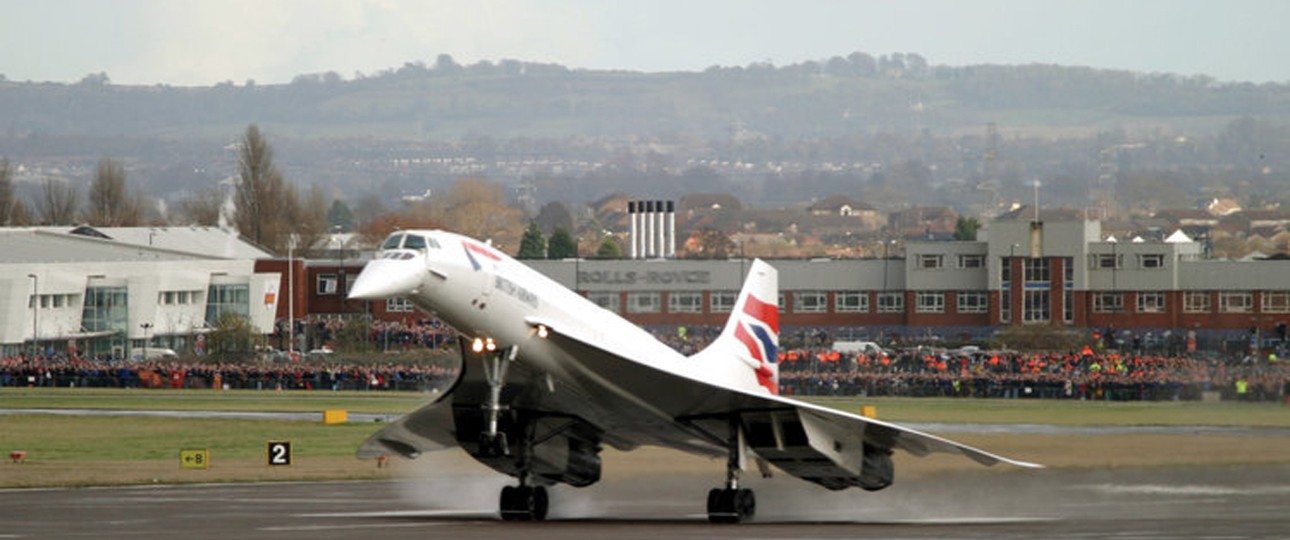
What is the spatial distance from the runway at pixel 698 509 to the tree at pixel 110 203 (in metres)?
128

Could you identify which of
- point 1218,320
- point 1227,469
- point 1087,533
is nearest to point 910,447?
point 1087,533

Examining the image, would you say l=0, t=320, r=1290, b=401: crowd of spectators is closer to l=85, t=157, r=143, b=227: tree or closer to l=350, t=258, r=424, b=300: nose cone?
l=350, t=258, r=424, b=300: nose cone

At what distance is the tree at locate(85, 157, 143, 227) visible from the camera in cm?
16350

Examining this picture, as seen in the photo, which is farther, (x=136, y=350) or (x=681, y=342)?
(x=136, y=350)

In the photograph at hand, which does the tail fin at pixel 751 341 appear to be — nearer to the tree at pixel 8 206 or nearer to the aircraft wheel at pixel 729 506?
the aircraft wheel at pixel 729 506

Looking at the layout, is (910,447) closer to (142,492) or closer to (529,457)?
(529,457)

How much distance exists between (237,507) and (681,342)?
4837cm

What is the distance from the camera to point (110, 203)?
16450cm

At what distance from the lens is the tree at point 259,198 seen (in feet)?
471

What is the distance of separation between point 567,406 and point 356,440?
73.3 feet

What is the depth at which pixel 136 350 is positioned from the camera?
9450cm

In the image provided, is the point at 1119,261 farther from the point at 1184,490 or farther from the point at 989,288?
the point at 1184,490

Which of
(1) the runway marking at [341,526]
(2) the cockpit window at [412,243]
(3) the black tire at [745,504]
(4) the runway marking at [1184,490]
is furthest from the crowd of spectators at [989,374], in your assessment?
(2) the cockpit window at [412,243]

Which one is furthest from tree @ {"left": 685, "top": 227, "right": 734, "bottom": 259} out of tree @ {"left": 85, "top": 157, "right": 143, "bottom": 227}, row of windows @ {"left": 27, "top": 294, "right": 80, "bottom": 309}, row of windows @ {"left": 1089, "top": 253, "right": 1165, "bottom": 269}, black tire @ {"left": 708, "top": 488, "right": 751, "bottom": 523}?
black tire @ {"left": 708, "top": 488, "right": 751, "bottom": 523}
